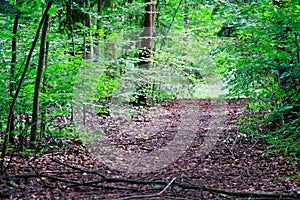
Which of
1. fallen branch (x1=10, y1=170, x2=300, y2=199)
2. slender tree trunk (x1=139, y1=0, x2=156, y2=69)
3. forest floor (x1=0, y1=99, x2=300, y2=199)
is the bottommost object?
forest floor (x1=0, y1=99, x2=300, y2=199)

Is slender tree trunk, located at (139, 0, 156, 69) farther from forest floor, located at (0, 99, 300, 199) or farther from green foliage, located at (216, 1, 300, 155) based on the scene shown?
green foliage, located at (216, 1, 300, 155)

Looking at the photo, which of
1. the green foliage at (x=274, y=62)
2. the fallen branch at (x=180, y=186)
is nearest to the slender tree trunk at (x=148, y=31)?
the green foliage at (x=274, y=62)

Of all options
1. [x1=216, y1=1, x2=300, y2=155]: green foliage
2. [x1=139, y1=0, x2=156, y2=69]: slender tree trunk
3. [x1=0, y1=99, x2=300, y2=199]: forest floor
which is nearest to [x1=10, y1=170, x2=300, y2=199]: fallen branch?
[x1=0, y1=99, x2=300, y2=199]: forest floor

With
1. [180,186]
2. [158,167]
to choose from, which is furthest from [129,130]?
[180,186]

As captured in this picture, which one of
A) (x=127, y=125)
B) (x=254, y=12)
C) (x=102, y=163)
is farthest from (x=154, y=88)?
(x=102, y=163)

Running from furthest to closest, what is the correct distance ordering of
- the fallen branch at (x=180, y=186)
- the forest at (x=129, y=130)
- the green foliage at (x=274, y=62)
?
the green foliage at (x=274, y=62) → the forest at (x=129, y=130) → the fallen branch at (x=180, y=186)

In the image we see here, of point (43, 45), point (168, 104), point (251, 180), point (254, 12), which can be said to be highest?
point (254, 12)

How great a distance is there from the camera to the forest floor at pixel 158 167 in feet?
14.8

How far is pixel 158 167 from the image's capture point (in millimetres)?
6336

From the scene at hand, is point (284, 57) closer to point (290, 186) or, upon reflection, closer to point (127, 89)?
point (290, 186)

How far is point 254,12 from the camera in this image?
827cm

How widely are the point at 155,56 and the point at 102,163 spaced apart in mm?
8114

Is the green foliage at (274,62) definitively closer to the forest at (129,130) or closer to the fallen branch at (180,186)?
the forest at (129,130)

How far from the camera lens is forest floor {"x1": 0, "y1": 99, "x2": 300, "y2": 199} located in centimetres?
451
